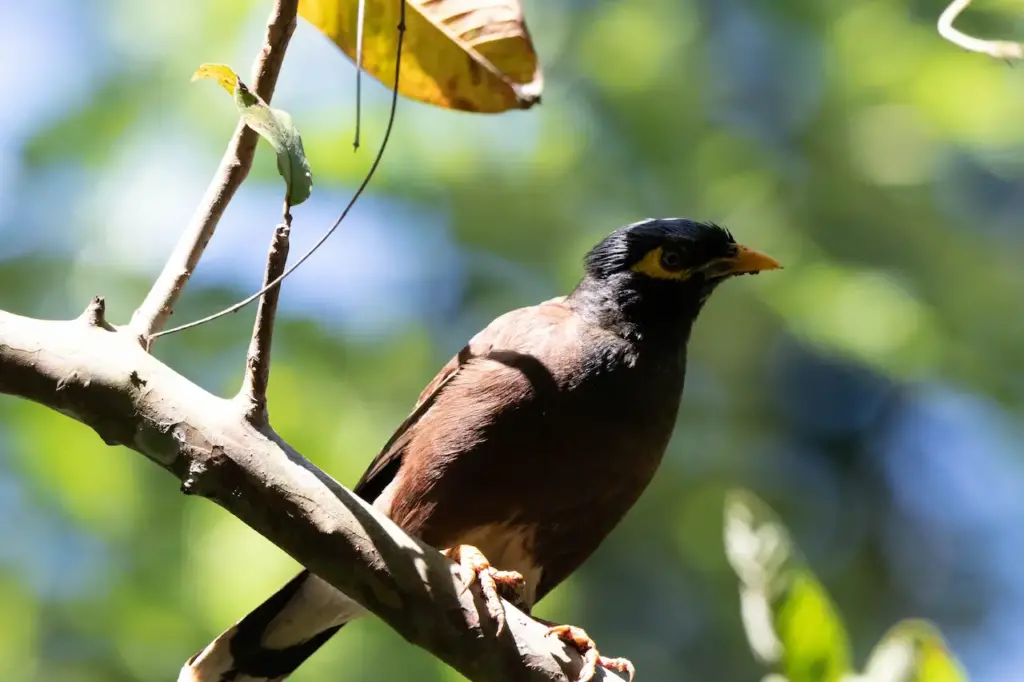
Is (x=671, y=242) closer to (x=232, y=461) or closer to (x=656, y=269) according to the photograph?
(x=656, y=269)

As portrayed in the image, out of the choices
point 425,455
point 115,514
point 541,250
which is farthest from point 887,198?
point 115,514

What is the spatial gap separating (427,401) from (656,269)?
0.69 meters

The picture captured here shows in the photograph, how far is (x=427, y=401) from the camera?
272 centimetres

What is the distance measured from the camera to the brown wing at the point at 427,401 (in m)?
2.68

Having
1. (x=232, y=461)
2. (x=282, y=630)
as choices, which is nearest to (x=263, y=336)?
(x=232, y=461)

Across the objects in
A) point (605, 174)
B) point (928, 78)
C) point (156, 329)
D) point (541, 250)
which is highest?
point (928, 78)

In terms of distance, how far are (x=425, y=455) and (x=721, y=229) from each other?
3.33 ft

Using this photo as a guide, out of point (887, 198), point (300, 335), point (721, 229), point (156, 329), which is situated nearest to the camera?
point (156, 329)

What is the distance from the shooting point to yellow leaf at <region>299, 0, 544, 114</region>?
6.95 feet

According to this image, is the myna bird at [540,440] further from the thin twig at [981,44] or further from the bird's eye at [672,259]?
the thin twig at [981,44]

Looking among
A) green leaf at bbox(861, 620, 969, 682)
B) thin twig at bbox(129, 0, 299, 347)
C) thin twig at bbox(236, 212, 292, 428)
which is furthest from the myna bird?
thin twig at bbox(129, 0, 299, 347)

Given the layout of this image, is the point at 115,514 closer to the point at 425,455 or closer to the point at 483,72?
the point at 425,455

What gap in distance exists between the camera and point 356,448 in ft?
12.5

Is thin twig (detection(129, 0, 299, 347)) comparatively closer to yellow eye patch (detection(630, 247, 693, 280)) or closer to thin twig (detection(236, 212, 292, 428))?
thin twig (detection(236, 212, 292, 428))
